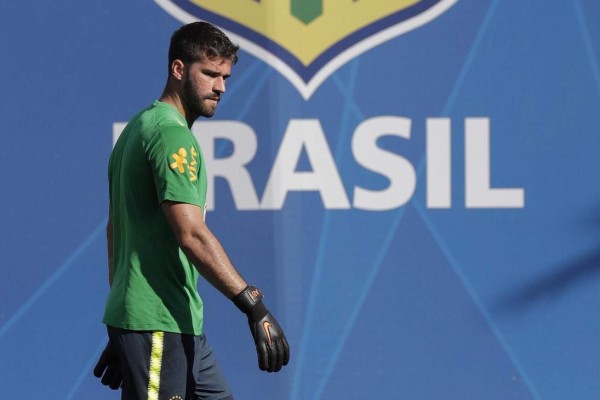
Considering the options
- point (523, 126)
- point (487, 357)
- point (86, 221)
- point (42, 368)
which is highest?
point (523, 126)

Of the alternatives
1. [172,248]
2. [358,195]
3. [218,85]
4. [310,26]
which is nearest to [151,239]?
[172,248]

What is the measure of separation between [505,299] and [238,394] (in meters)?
1.13

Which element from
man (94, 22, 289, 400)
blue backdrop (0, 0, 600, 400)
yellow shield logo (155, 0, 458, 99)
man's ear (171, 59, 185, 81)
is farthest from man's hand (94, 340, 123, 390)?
yellow shield logo (155, 0, 458, 99)

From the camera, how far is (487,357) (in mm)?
4312

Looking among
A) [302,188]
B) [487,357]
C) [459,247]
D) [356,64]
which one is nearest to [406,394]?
[487,357]

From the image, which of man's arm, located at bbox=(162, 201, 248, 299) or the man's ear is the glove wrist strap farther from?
the man's ear

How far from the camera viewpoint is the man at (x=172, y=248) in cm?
283

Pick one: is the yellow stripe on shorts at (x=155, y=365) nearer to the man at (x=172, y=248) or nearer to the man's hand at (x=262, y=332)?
the man at (x=172, y=248)

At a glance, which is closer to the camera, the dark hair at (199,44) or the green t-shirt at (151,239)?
the green t-shirt at (151,239)

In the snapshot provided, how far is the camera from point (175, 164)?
284cm

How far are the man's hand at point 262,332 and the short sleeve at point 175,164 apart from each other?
10.9 inches

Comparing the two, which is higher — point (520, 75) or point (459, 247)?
point (520, 75)

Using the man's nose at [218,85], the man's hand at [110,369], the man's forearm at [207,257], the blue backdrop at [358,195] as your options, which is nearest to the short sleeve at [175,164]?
the man's forearm at [207,257]

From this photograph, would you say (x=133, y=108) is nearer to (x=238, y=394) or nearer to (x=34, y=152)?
(x=34, y=152)
